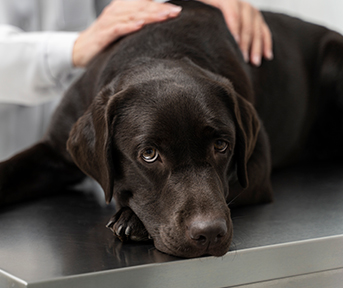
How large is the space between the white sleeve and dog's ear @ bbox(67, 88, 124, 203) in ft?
2.24

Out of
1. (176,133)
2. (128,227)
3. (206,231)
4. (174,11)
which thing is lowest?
(128,227)

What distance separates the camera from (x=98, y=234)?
133 cm

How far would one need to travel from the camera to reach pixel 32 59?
2.15 m

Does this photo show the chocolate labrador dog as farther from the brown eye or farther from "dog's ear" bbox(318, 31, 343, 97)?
"dog's ear" bbox(318, 31, 343, 97)

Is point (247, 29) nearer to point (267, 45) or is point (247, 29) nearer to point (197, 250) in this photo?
Answer: point (267, 45)

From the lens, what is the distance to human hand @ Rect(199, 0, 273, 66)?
6.71 ft

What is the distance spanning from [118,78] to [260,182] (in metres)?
0.64

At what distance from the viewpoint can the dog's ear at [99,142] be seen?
1.42 m

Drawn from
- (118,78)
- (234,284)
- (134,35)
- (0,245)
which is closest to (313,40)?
(134,35)

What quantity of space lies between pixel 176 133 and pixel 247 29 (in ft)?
3.23

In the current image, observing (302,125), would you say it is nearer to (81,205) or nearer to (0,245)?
(81,205)

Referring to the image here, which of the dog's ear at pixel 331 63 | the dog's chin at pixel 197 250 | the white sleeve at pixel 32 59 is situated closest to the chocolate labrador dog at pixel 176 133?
the dog's chin at pixel 197 250

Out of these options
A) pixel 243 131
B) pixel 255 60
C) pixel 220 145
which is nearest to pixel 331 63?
pixel 255 60

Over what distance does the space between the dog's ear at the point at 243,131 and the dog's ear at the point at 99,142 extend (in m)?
0.39
